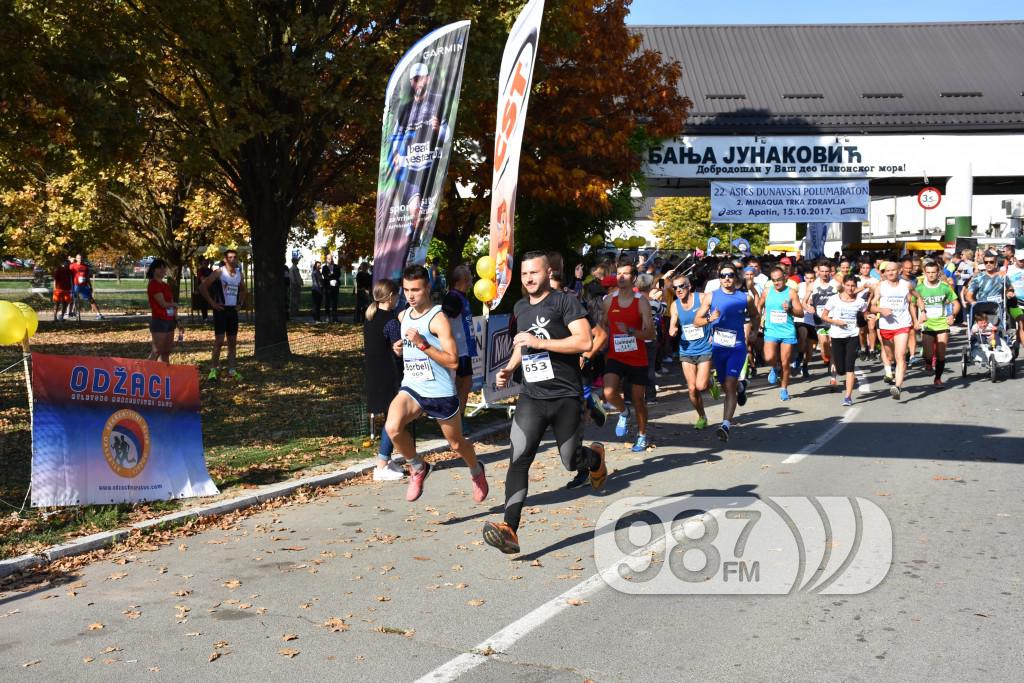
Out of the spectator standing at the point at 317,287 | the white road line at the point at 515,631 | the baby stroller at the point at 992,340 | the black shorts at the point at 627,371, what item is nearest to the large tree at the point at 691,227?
the spectator standing at the point at 317,287

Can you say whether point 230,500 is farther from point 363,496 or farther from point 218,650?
point 218,650

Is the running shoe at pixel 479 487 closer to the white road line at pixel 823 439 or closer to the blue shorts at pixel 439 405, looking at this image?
the blue shorts at pixel 439 405

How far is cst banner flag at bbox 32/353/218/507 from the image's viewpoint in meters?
7.88

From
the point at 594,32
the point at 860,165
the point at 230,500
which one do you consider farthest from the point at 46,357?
the point at 860,165

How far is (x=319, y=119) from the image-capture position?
17.5 meters

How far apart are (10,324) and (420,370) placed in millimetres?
2911

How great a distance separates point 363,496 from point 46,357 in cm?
274

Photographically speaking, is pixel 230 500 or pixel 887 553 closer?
pixel 887 553

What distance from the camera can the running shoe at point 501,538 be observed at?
664cm

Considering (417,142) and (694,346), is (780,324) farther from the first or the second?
(417,142)

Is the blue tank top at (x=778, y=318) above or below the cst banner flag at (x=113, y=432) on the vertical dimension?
above

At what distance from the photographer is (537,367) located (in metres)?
Answer: 7.11

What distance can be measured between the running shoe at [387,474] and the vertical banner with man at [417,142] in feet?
7.47

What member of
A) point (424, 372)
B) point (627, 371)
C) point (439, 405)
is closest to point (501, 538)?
point (439, 405)
